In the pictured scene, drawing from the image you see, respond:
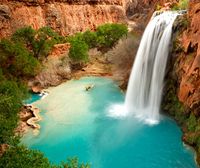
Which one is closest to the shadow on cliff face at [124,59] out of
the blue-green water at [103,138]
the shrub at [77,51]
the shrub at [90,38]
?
the shrub at [77,51]

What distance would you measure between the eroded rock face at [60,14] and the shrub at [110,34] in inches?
187

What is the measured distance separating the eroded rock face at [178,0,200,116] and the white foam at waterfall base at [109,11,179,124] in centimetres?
182

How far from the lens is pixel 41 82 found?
1101 inches

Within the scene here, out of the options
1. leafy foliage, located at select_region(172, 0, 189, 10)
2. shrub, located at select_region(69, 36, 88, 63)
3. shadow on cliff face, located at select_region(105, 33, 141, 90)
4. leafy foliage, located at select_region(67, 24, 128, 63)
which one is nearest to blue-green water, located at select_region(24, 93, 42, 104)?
shrub, located at select_region(69, 36, 88, 63)

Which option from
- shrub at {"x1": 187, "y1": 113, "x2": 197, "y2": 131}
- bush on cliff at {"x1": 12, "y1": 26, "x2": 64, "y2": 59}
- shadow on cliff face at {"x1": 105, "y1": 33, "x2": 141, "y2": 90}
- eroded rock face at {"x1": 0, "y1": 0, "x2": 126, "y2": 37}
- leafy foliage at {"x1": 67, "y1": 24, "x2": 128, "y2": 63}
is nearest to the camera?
shrub at {"x1": 187, "y1": 113, "x2": 197, "y2": 131}

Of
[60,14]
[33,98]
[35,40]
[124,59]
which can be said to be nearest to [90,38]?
[60,14]

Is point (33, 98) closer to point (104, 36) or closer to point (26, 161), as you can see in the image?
point (104, 36)

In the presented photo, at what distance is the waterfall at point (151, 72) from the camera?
21266mm

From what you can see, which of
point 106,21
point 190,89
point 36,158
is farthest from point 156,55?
point 106,21

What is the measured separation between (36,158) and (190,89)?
11.3m

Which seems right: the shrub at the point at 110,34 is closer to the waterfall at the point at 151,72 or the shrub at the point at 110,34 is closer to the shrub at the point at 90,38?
the shrub at the point at 90,38

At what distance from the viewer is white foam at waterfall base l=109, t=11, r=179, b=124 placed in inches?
837

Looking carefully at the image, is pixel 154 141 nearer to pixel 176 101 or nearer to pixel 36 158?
pixel 176 101

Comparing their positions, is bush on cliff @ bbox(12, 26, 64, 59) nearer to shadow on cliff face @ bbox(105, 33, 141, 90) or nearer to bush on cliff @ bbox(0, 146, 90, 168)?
shadow on cliff face @ bbox(105, 33, 141, 90)
